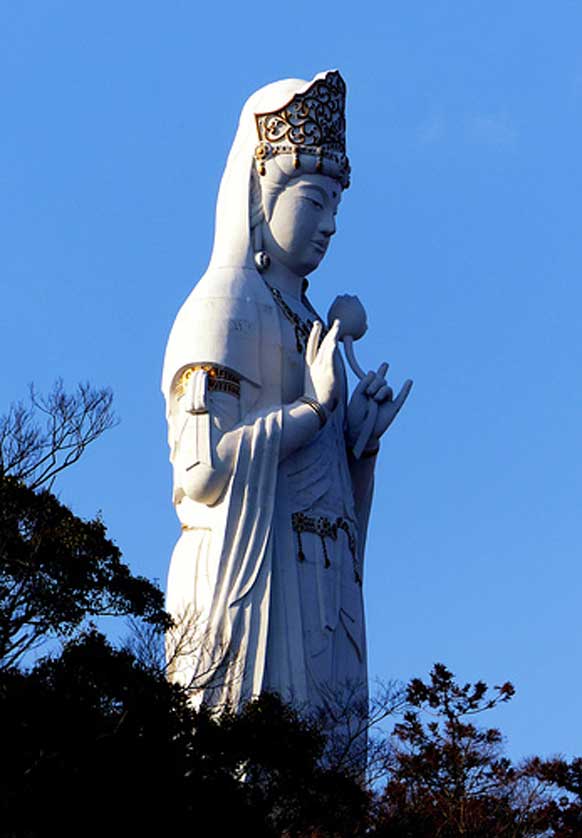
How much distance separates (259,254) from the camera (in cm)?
1855

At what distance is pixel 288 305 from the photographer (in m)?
18.5

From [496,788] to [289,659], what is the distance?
225 centimetres

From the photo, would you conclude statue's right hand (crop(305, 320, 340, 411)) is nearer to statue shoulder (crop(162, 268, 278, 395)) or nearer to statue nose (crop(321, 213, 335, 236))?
statue shoulder (crop(162, 268, 278, 395))

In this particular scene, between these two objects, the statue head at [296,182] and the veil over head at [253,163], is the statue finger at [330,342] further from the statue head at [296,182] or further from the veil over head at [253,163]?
the statue head at [296,182]

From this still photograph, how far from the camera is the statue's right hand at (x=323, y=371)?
1753 cm

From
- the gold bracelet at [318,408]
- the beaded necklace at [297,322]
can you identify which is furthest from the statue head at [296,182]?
the gold bracelet at [318,408]

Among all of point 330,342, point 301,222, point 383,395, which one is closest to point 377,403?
point 383,395

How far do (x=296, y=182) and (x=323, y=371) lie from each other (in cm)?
206

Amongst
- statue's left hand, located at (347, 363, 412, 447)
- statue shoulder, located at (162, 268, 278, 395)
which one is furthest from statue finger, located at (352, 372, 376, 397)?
statue shoulder, located at (162, 268, 278, 395)

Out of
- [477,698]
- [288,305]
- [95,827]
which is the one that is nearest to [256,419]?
[288,305]

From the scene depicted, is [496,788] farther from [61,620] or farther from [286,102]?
[286,102]

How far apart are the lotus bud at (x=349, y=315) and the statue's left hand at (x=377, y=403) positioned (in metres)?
0.57

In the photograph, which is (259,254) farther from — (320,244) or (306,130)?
(306,130)

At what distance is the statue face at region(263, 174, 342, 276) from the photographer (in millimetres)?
18516
